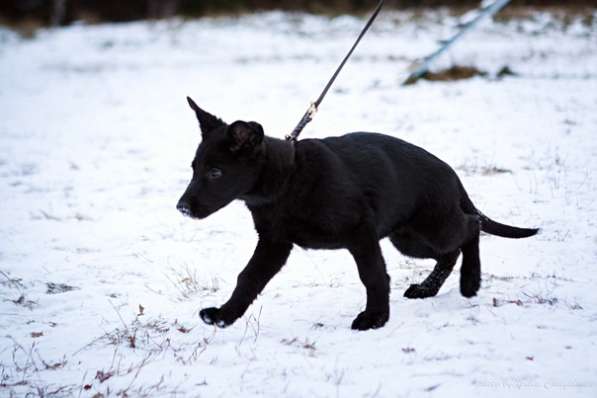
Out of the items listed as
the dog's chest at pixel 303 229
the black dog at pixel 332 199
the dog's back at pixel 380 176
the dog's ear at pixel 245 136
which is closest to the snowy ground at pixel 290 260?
the black dog at pixel 332 199

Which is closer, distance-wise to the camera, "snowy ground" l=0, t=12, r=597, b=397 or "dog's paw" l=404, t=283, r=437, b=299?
"snowy ground" l=0, t=12, r=597, b=397

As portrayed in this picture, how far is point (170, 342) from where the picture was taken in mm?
3697

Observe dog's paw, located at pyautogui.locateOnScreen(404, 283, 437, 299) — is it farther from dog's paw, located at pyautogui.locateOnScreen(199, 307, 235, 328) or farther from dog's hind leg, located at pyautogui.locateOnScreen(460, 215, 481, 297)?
dog's paw, located at pyautogui.locateOnScreen(199, 307, 235, 328)

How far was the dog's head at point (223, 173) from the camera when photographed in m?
3.40

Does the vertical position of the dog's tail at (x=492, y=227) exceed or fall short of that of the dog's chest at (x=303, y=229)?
it falls short

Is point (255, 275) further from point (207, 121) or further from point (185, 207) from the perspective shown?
point (207, 121)

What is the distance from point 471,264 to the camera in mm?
4117

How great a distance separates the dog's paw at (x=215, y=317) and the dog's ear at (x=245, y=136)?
981mm

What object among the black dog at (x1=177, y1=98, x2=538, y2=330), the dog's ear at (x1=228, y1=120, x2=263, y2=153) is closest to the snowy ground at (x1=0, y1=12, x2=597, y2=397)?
the black dog at (x1=177, y1=98, x2=538, y2=330)

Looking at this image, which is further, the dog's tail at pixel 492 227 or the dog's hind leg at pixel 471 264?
the dog's tail at pixel 492 227

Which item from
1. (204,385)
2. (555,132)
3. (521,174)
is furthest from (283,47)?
(204,385)

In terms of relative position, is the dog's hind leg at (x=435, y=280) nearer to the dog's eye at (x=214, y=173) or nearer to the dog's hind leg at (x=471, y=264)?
the dog's hind leg at (x=471, y=264)

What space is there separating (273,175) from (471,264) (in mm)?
1572

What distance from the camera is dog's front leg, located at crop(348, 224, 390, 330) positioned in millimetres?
3541
